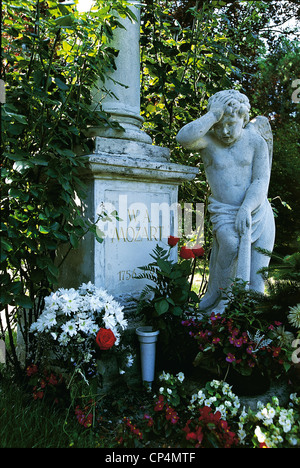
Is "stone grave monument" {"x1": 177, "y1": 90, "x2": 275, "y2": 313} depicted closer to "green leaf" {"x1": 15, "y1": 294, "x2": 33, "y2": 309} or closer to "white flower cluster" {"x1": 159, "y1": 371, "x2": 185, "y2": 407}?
"white flower cluster" {"x1": 159, "y1": 371, "x2": 185, "y2": 407}

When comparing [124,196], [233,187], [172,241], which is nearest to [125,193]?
[124,196]

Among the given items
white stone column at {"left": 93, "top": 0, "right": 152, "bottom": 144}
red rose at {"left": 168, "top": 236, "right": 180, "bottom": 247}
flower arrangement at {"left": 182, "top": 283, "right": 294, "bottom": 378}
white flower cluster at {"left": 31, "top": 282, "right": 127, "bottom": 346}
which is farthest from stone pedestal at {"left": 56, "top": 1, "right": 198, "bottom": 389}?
flower arrangement at {"left": 182, "top": 283, "right": 294, "bottom": 378}

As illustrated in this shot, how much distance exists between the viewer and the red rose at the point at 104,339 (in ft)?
6.84

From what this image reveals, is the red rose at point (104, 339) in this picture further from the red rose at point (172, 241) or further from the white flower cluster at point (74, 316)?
the red rose at point (172, 241)

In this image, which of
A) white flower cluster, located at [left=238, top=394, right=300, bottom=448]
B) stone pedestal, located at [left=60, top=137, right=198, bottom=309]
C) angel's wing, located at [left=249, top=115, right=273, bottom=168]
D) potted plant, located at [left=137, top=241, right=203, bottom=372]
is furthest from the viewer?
angel's wing, located at [left=249, top=115, right=273, bottom=168]

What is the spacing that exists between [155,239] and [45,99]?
4.51ft

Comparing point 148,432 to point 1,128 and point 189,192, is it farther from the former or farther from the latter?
point 189,192

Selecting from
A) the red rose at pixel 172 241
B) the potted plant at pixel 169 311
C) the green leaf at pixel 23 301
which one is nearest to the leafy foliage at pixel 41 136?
the green leaf at pixel 23 301

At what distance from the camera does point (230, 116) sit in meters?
2.88

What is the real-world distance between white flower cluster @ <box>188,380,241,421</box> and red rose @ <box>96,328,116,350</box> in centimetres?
57

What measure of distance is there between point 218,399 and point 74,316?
3.09 ft

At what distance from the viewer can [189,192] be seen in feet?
14.9

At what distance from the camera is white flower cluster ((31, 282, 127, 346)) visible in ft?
6.98

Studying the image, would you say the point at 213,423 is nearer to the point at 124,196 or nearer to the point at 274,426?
the point at 274,426
